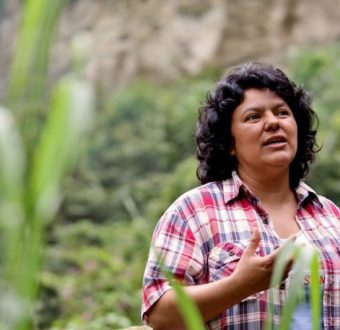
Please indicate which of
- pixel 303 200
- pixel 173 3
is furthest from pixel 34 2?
pixel 173 3

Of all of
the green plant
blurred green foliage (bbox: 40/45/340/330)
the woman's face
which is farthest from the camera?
blurred green foliage (bbox: 40/45/340/330)

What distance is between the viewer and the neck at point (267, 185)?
1889mm

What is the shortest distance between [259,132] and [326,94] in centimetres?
956

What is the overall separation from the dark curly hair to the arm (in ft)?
1.45

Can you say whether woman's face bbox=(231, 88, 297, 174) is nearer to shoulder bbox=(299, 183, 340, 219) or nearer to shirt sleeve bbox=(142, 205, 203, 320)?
shoulder bbox=(299, 183, 340, 219)

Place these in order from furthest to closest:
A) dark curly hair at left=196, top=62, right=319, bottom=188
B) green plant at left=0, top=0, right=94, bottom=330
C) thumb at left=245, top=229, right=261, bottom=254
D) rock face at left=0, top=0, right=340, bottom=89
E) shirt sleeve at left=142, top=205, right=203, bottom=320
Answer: rock face at left=0, top=0, right=340, bottom=89 < dark curly hair at left=196, top=62, right=319, bottom=188 < shirt sleeve at left=142, top=205, right=203, bottom=320 < thumb at left=245, top=229, right=261, bottom=254 < green plant at left=0, top=0, right=94, bottom=330

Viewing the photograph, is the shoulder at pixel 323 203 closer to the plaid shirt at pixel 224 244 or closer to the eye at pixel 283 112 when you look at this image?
the plaid shirt at pixel 224 244

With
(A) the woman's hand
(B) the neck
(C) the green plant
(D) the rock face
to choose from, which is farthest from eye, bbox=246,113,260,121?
(D) the rock face

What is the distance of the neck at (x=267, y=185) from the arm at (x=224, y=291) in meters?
0.39

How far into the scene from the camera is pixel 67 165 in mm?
582

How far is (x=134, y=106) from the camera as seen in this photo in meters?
17.1

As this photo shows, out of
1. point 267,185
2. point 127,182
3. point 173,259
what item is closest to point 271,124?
point 267,185

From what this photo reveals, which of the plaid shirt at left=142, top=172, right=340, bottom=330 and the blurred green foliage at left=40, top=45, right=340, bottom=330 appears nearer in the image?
the plaid shirt at left=142, top=172, right=340, bottom=330

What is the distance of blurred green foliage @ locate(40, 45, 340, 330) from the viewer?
327 inches
